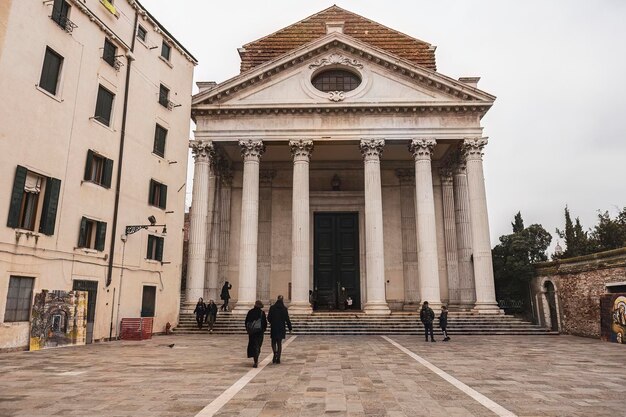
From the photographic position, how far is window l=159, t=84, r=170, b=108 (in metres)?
20.7

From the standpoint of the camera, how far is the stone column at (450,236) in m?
25.7

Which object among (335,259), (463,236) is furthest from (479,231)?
(335,259)

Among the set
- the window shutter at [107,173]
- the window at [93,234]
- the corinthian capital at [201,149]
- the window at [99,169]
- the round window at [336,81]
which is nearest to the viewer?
the window at [93,234]

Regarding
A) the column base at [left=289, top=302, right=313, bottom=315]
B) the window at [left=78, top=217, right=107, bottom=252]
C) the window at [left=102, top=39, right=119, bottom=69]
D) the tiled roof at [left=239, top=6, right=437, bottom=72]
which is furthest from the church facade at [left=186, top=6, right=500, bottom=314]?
the window at [left=78, top=217, right=107, bottom=252]

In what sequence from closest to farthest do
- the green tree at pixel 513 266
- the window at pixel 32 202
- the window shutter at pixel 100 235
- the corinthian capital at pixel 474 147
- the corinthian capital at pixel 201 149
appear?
1. the window at pixel 32 202
2. the window shutter at pixel 100 235
3. the corinthian capital at pixel 474 147
4. the corinthian capital at pixel 201 149
5. the green tree at pixel 513 266

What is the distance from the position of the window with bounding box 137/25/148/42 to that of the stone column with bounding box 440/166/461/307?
747 inches

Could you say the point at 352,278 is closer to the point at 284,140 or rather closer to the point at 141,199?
the point at 284,140

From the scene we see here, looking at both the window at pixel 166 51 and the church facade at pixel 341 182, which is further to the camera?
the church facade at pixel 341 182

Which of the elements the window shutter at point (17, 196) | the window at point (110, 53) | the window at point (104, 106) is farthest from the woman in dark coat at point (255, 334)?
the window at point (110, 53)

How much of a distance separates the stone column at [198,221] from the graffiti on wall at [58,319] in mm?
7177

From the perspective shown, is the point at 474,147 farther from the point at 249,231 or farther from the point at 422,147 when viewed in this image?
the point at 249,231

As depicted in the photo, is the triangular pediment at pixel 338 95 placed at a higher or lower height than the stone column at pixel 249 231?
higher

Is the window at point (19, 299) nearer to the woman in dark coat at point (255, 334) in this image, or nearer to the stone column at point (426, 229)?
the woman in dark coat at point (255, 334)

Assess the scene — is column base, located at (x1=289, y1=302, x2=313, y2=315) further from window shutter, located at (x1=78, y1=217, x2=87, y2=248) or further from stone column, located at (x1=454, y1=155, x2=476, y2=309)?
window shutter, located at (x1=78, y1=217, x2=87, y2=248)
